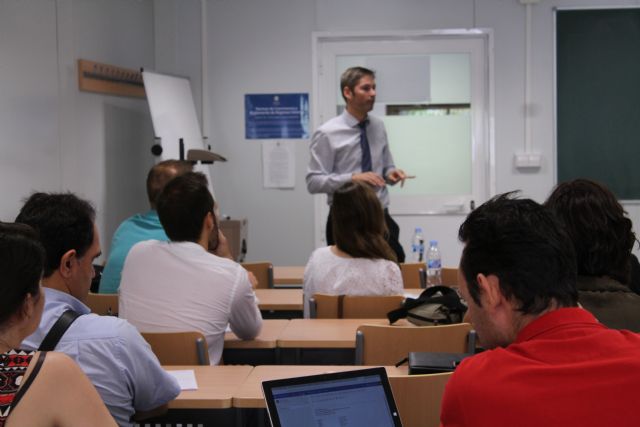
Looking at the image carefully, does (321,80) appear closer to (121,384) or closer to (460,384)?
(121,384)

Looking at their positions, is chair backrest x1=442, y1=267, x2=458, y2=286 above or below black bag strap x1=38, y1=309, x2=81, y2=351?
below

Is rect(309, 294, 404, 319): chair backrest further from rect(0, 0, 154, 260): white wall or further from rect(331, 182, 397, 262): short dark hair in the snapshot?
rect(0, 0, 154, 260): white wall

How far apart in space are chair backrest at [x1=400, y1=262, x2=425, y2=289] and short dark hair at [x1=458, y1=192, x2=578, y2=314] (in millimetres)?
3481

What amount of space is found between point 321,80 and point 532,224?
20.7ft

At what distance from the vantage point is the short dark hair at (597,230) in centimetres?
261

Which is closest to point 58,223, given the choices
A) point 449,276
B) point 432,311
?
point 432,311

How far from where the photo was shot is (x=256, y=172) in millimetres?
7848

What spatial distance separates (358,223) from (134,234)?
3.75ft

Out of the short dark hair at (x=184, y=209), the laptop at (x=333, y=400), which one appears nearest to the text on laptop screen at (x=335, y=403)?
the laptop at (x=333, y=400)

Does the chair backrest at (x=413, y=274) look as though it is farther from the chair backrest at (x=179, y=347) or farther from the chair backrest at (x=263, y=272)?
the chair backrest at (x=179, y=347)

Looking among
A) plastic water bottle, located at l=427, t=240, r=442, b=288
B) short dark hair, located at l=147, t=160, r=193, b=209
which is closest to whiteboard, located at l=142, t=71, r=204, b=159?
short dark hair, located at l=147, t=160, r=193, b=209

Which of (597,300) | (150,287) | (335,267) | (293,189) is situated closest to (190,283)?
(150,287)

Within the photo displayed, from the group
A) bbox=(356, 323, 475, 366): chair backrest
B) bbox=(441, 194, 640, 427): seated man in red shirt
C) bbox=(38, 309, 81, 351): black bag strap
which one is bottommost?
bbox=(356, 323, 475, 366): chair backrest

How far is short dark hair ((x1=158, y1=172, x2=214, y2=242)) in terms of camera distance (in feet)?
11.2
